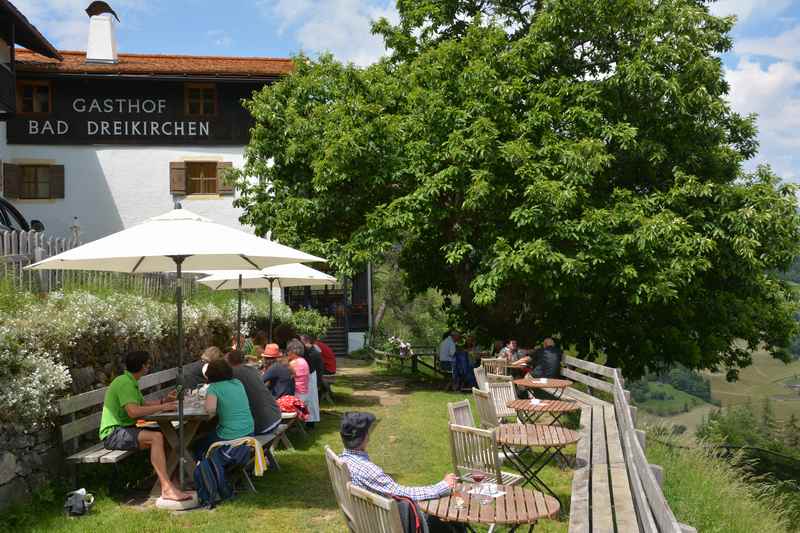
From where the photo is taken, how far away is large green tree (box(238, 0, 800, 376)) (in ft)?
53.4

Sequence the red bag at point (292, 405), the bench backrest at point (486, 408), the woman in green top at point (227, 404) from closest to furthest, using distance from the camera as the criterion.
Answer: the woman in green top at point (227, 404), the bench backrest at point (486, 408), the red bag at point (292, 405)

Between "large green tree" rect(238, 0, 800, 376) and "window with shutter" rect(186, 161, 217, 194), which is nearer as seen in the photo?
"large green tree" rect(238, 0, 800, 376)

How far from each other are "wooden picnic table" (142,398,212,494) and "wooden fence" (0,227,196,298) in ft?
8.64

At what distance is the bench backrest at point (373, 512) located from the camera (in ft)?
13.6

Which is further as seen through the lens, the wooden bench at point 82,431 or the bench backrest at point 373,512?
the wooden bench at point 82,431

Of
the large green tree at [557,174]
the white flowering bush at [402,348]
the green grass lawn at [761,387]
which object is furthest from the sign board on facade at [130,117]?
the green grass lawn at [761,387]

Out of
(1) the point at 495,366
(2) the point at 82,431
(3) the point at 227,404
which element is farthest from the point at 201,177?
(3) the point at 227,404

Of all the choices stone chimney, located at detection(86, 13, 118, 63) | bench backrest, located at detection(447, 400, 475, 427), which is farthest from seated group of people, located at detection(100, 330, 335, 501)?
stone chimney, located at detection(86, 13, 118, 63)

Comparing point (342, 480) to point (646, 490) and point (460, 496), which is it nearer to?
point (460, 496)

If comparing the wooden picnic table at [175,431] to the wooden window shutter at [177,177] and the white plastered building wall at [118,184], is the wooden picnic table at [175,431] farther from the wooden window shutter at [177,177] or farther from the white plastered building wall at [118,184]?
the wooden window shutter at [177,177]

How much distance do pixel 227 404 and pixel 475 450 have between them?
8.08ft

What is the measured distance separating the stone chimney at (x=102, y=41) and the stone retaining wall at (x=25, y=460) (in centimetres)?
2245

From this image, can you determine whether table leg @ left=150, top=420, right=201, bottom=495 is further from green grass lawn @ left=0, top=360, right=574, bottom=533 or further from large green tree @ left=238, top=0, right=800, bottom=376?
large green tree @ left=238, top=0, right=800, bottom=376

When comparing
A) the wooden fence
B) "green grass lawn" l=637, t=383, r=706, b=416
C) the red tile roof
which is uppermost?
the red tile roof
